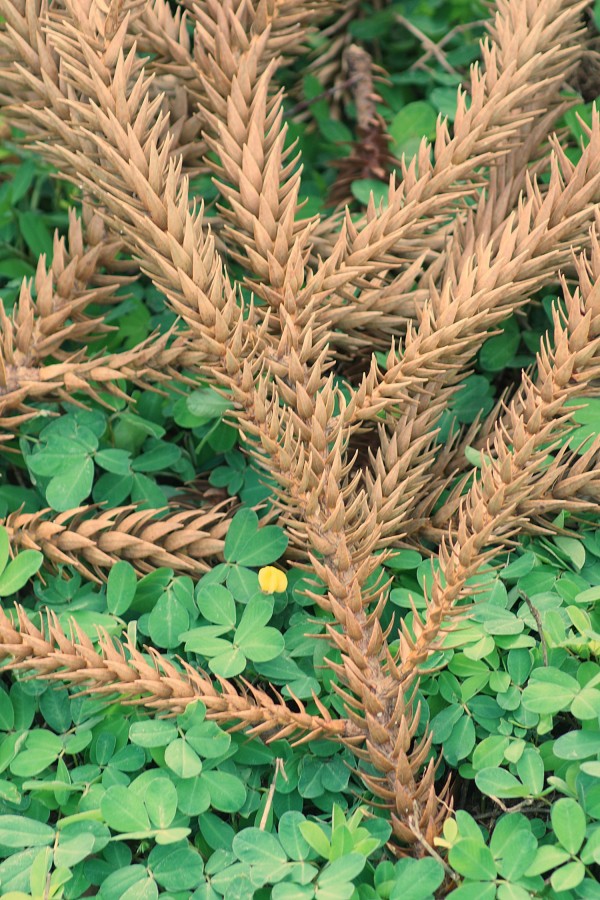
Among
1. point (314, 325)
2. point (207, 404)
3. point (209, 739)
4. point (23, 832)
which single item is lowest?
point (23, 832)

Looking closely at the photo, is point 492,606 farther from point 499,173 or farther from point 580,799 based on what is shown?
point 499,173

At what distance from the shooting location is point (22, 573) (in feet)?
3.35

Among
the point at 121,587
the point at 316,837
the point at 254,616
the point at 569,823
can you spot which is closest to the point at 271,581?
the point at 254,616

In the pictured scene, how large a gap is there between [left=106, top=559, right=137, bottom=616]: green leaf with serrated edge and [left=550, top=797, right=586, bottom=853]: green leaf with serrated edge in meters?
0.52

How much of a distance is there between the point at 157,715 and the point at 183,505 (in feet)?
1.16

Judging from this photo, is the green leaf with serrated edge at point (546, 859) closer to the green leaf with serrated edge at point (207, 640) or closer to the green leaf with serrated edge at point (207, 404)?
the green leaf with serrated edge at point (207, 640)

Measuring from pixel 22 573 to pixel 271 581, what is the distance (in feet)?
0.96

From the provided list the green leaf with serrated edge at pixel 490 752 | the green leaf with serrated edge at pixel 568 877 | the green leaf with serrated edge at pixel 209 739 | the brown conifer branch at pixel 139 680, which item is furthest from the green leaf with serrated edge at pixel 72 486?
the green leaf with serrated edge at pixel 568 877

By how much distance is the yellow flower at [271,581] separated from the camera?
3.35ft

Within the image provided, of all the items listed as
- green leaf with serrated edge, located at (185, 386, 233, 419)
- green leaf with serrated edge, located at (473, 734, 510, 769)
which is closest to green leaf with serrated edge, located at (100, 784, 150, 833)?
green leaf with serrated edge, located at (473, 734, 510, 769)

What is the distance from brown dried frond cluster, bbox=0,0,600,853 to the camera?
88 centimetres

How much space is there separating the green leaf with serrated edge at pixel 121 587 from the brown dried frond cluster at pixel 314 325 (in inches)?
1.3

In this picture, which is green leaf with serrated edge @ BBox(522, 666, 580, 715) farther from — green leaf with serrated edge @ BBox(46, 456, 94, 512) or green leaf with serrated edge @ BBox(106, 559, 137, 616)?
green leaf with serrated edge @ BBox(46, 456, 94, 512)

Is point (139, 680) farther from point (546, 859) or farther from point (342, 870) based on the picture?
point (546, 859)
